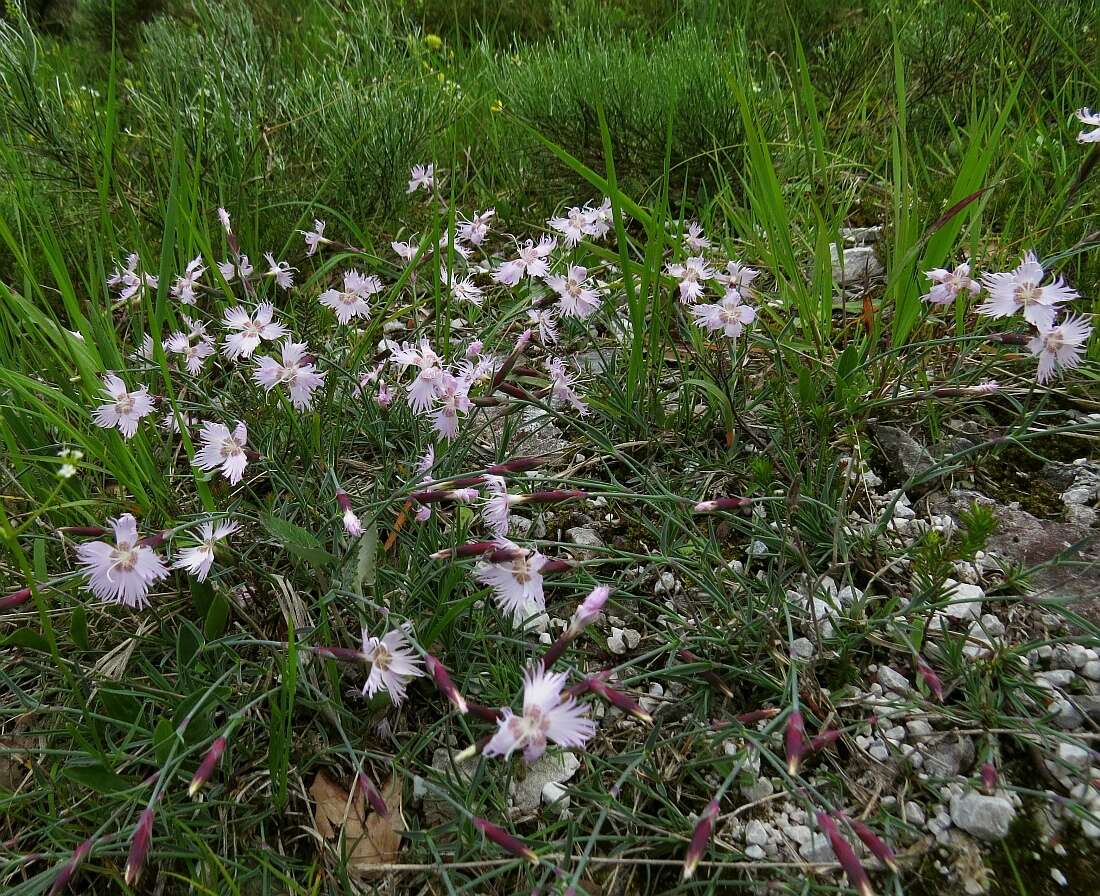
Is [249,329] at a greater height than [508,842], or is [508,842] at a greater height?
[249,329]

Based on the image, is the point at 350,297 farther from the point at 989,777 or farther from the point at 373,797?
the point at 989,777

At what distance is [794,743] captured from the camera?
1.00m

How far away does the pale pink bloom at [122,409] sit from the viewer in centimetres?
143

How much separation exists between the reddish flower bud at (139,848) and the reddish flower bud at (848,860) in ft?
2.84

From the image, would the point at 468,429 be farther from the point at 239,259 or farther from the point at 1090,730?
the point at 1090,730

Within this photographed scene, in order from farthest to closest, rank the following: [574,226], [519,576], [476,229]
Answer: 1. [476,229]
2. [574,226]
3. [519,576]

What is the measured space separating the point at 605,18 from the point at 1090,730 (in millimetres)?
3791

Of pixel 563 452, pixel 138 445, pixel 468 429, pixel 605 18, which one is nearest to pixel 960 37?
pixel 605 18

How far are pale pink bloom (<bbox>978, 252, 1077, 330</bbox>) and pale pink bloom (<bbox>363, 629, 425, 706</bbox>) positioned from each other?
118 cm

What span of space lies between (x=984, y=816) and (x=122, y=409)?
1569mm

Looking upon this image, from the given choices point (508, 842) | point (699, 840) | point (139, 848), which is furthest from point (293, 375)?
point (699, 840)

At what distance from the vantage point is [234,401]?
1851 millimetres

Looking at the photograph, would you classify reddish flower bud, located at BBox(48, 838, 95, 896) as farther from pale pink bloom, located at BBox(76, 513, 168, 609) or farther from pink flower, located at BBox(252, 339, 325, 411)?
pink flower, located at BBox(252, 339, 325, 411)

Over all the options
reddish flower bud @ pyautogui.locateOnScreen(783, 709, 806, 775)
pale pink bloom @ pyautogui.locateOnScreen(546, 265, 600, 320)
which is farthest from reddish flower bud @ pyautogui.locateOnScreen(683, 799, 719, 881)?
pale pink bloom @ pyautogui.locateOnScreen(546, 265, 600, 320)
